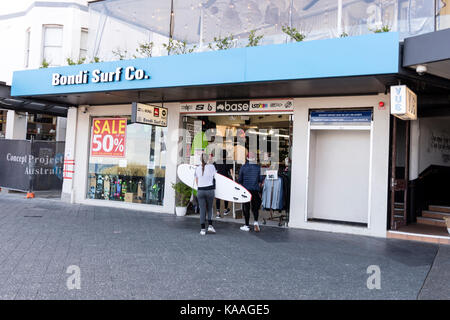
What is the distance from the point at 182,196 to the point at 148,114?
2427 mm

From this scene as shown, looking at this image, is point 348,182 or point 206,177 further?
point 348,182

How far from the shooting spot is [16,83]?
1162cm

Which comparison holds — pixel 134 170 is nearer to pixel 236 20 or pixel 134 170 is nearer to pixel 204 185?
pixel 204 185

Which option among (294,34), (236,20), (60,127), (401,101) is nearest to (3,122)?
(60,127)

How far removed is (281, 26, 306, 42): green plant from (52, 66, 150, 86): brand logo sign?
10.9 feet

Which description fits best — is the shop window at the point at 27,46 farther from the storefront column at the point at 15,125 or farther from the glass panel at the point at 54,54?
the storefront column at the point at 15,125

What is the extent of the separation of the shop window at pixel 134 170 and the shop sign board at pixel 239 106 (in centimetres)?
113

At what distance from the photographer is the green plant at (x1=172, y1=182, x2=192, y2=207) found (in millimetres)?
10781

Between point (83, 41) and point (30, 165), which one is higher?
point (83, 41)

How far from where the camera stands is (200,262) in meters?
5.92

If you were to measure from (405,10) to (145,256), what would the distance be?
651 cm

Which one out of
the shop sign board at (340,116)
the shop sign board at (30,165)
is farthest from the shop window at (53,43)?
the shop sign board at (340,116)

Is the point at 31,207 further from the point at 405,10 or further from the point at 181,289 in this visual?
the point at 405,10

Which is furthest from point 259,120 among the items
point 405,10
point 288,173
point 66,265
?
point 66,265
